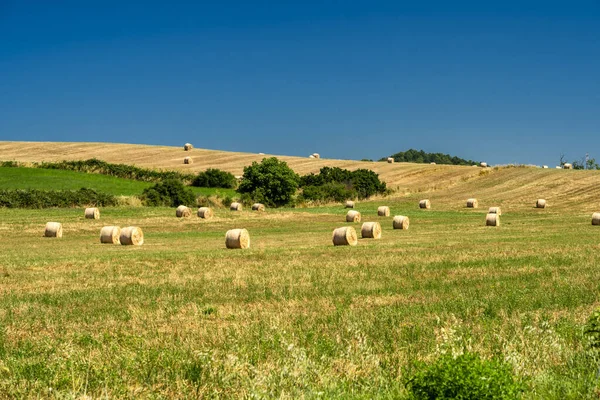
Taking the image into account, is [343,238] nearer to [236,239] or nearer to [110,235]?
[236,239]

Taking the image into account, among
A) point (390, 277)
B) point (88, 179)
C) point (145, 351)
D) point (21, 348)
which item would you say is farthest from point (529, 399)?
point (88, 179)

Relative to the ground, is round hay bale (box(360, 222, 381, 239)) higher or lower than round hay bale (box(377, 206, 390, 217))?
lower

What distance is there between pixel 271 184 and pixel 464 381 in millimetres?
64685

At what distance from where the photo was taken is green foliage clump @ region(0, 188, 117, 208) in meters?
57.3

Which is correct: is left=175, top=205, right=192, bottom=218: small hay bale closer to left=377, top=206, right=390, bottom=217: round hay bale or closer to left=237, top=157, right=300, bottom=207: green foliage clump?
left=377, top=206, right=390, bottom=217: round hay bale

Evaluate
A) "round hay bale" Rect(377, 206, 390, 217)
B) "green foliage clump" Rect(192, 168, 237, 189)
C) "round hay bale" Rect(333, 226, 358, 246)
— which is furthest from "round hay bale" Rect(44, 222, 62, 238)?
"green foliage clump" Rect(192, 168, 237, 189)

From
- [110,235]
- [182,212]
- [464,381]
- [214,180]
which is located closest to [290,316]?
[464,381]

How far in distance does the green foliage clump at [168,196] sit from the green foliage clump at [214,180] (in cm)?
1795

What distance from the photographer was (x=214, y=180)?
3376 inches

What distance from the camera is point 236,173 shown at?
93.8 metres

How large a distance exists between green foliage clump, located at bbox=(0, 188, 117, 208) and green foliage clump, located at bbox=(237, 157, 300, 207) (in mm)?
15820

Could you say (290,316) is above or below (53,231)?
below

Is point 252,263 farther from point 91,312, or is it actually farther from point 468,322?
point 468,322

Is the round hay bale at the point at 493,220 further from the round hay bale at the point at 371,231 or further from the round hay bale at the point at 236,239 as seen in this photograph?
the round hay bale at the point at 236,239
